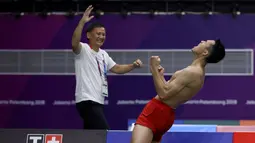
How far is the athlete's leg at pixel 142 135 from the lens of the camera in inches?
235

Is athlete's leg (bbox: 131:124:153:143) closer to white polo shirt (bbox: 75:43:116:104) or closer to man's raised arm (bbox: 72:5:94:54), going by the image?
white polo shirt (bbox: 75:43:116:104)

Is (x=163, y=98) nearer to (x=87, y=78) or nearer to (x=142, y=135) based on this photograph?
(x=142, y=135)

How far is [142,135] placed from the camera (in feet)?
19.7

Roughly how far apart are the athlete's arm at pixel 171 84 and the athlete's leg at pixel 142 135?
0.32 m

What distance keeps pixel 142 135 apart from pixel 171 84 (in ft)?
1.69

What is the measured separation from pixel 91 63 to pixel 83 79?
7.6 inches

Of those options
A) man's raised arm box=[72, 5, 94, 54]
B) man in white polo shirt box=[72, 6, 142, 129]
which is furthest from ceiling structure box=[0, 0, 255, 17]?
man's raised arm box=[72, 5, 94, 54]

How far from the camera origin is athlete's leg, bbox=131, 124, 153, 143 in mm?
5980

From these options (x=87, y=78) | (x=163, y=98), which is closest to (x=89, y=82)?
(x=87, y=78)

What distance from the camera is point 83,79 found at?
684cm

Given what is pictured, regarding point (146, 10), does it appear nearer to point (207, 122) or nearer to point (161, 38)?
point (161, 38)

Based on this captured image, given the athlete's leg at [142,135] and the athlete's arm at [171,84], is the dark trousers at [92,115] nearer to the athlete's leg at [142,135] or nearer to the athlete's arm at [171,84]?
the athlete's leg at [142,135]

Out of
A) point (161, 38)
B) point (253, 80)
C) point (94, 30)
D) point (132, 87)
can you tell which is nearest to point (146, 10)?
point (161, 38)

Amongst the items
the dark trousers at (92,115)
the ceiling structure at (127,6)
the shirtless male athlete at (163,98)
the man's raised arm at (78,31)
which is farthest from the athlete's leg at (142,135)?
the ceiling structure at (127,6)
